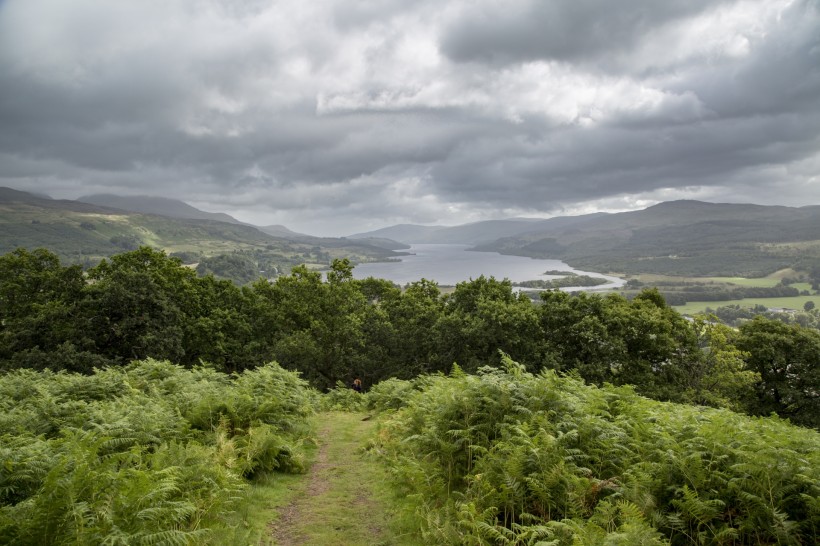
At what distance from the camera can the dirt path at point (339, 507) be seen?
24.9 feet

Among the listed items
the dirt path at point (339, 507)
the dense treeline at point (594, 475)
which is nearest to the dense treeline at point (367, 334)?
the dirt path at point (339, 507)

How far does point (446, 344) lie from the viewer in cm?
2961

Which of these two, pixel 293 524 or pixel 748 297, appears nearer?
pixel 293 524

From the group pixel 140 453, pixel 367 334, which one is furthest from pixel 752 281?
pixel 140 453

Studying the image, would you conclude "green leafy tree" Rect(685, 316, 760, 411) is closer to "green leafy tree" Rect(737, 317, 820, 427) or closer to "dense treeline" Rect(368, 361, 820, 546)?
"green leafy tree" Rect(737, 317, 820, 427)

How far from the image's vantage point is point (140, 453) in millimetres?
7676

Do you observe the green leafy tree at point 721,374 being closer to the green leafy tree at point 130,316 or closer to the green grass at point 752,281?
the green leafy tree at point 130,316

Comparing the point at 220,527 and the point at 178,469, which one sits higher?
the point at 178,469

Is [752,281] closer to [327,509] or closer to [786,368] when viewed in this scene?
[786,368]

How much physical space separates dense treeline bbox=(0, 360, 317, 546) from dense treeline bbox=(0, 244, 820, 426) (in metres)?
12.0

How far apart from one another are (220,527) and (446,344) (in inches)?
917

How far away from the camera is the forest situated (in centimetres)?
591

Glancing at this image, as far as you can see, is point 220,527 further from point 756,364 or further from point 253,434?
point 756,364

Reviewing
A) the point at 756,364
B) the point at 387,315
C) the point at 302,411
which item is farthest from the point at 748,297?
the point at 302,411
